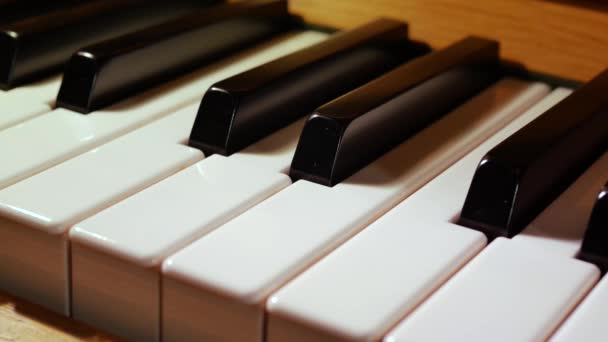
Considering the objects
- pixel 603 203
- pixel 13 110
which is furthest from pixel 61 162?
pixel 603 203

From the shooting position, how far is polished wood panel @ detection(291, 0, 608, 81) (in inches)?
55.5

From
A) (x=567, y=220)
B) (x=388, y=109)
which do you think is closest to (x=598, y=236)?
(x=567, y=220)

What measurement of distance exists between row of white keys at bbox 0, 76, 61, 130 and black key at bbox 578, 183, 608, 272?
704mm

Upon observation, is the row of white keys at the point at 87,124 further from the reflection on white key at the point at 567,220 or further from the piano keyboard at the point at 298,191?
the reflection on white key at the point at 567,220

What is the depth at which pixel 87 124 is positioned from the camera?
4.22 feet

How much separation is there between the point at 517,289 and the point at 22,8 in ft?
3.22

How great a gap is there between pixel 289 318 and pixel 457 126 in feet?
1.74

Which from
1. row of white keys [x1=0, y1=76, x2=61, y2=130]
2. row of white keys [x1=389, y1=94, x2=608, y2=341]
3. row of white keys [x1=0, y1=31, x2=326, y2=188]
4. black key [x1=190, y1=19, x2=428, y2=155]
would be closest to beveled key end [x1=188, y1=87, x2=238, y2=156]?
black key [x1=190, y1=19, x2=428, y2=155]

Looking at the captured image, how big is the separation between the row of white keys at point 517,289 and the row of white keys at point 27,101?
24.7 inches

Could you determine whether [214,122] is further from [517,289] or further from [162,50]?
[517,289]

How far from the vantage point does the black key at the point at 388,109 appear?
1.15 meters

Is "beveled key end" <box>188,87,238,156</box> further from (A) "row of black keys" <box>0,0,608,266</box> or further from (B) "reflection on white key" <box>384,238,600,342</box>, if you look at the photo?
(B) "reflection on white key" <box>384,238,600,342</box>

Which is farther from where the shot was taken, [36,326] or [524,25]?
[524,25]

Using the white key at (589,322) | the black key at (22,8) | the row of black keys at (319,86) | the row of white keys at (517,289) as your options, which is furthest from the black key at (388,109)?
the black key at (22,8)
